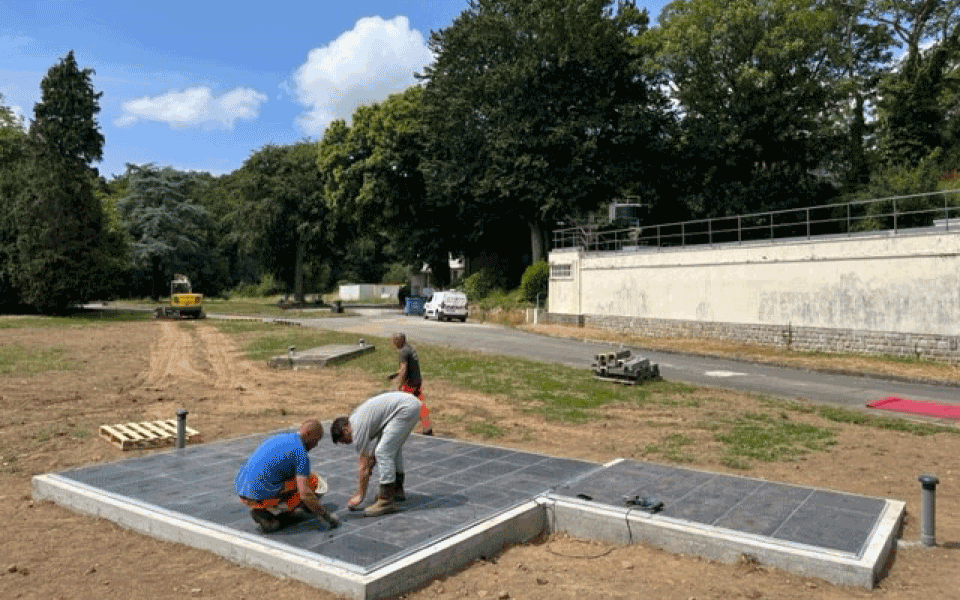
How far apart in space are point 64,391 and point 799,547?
1650 centimetres

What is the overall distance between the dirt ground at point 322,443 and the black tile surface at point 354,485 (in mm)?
465

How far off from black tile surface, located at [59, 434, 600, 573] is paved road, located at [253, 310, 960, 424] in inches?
382

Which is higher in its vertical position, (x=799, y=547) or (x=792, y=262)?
(x=792, y=262)

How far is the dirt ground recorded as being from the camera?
19.8ft

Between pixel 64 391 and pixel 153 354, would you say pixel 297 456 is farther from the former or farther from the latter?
pixel 153 354

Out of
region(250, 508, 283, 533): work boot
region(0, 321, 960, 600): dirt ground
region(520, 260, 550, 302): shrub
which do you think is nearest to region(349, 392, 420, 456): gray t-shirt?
region(250, 508, 283, 533): work boot

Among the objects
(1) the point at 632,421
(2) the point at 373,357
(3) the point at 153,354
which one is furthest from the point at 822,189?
(3) the point at 153,354

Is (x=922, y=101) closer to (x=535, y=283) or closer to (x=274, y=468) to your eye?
(x=535, y=283)

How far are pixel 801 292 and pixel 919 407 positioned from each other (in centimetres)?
1026

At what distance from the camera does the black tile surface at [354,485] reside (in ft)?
21.6

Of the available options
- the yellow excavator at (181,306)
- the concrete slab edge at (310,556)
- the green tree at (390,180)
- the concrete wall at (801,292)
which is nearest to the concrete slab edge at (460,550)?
the concrete slab edge at (310,556)

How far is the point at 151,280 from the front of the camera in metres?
72.1

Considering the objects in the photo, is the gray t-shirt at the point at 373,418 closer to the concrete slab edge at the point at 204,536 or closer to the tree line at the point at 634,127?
the concrete slab edge at the point at 204,536

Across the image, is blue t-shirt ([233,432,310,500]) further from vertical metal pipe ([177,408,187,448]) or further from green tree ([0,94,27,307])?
green tree ([0,94,27,307])
